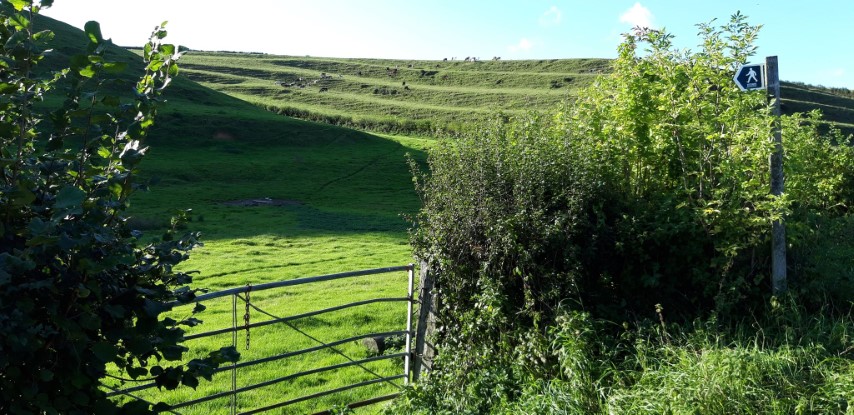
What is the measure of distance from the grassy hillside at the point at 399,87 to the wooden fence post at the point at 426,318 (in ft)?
204

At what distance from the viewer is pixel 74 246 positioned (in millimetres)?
3383

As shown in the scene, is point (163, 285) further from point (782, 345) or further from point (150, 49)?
point (782, 345)

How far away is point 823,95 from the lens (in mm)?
76375

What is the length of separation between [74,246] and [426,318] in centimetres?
530

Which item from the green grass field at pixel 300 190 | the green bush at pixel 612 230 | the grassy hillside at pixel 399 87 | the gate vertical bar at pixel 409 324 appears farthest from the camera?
the grassy hillside at pixel 399 87

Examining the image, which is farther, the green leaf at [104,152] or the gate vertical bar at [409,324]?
the gate vertical bar at [409,324]

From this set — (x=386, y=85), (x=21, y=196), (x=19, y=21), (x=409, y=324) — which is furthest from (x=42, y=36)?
(x=386, y=85)

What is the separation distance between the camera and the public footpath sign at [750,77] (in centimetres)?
766

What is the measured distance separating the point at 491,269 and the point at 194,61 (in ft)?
454

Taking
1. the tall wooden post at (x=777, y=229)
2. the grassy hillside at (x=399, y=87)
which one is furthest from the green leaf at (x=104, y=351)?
the grassy hillside at (x=399, y=87)

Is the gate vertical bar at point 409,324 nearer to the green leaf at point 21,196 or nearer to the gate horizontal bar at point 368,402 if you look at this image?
the gate horizontal bar at point 368,402

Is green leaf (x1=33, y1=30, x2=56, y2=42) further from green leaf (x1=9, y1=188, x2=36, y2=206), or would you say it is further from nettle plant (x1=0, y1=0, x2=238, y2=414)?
green leaf (x1=9, y1=188, x2=36, y2=206)

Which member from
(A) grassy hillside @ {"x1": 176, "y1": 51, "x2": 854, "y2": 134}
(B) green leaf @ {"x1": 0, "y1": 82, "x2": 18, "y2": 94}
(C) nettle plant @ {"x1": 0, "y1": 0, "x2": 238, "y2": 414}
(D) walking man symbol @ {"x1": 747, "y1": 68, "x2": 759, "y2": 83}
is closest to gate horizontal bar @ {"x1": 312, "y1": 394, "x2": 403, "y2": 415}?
(C) nettle plant @ {"x1": 0, "y1": 0, "x2": 238, "y2": 414}

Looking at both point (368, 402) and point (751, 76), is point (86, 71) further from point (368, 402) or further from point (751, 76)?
point (751, 76)
